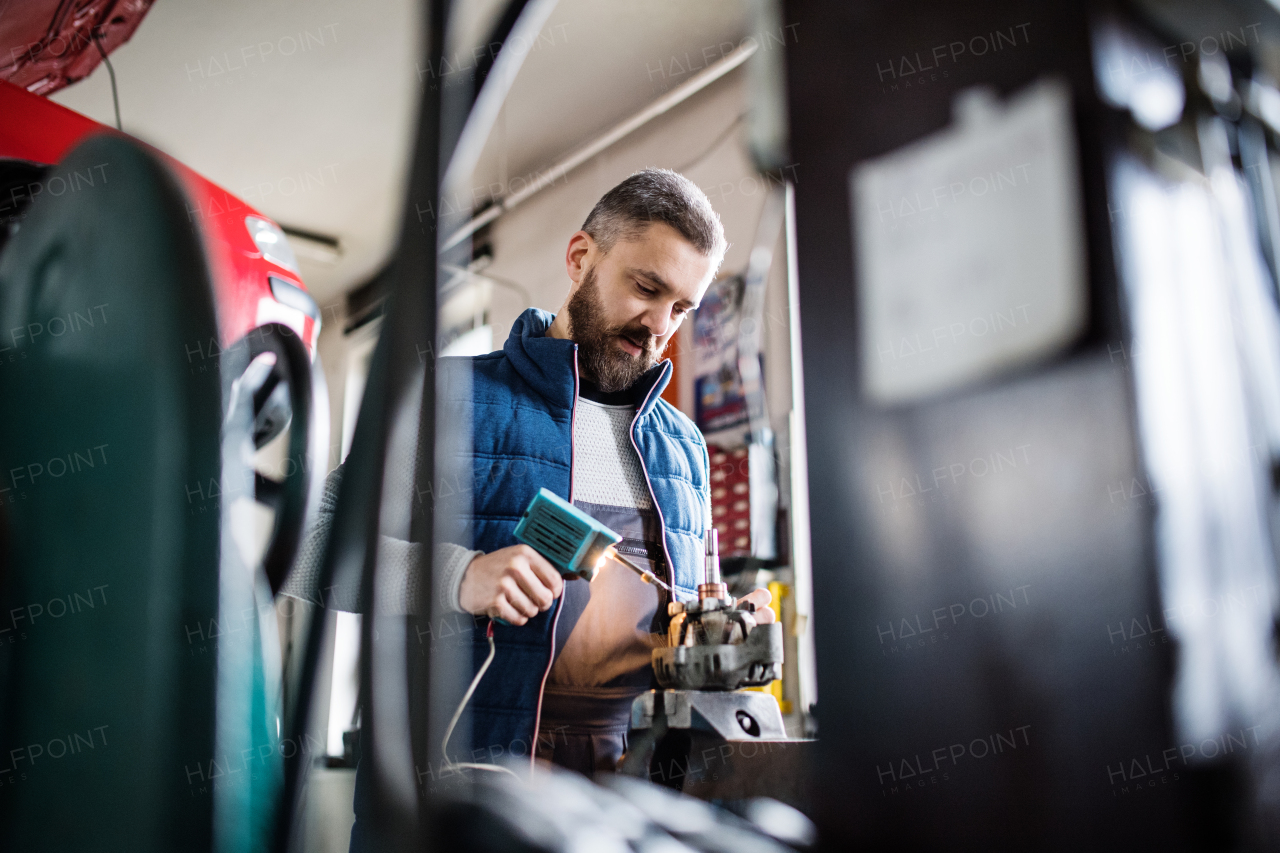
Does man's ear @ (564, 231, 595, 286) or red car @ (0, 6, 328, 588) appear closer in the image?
red car @ (0, 6, 328, 588)

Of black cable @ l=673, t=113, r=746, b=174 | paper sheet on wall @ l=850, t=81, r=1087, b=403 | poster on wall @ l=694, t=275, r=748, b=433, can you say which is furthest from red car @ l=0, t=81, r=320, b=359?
black cable @ l=673, t=113, r=746, b=174

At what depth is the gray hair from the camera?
142 centimetres

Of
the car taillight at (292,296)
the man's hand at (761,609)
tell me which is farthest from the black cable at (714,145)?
the car taillight at (292,296)

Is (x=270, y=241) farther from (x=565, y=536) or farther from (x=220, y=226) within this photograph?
(x=565, y=536)

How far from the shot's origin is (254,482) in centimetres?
38

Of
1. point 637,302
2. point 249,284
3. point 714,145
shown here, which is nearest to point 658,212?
point 637,302

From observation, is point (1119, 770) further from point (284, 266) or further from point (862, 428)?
point (284, 266)

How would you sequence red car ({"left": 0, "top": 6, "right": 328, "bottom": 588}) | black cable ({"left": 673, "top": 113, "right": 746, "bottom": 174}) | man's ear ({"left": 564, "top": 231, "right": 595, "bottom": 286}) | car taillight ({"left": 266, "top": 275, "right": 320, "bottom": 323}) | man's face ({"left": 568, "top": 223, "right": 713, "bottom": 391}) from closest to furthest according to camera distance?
red car ({"left": 0, "top": 6, "right": 328, "bottom": 588}), car taillight ({"left": 266, "top": 275, "right": 320, "bottom": 323}), man's face ({"left": 568, "top": 223, "right": 713, "bottom": 391}), man's ear ({"left": 564, "top": 231, "right": 595, "bottom": 286}), black cable ({"left": 673, "top": 113, "right": 746, "bottom": 174})

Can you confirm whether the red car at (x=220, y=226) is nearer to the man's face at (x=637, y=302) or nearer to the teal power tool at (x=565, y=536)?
the teal power tool at (x=565, y=536)

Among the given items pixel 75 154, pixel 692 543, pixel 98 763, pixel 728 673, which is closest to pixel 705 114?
pixel 692 543

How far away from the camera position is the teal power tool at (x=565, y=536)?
0.94 m

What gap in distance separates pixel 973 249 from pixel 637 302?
1171 mm

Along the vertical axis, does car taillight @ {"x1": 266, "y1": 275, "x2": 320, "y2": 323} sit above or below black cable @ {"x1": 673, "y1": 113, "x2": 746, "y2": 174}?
below

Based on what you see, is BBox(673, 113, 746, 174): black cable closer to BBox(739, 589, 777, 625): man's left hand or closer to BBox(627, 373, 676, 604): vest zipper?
BBox(627, 373, 676, 604): vest zipper
